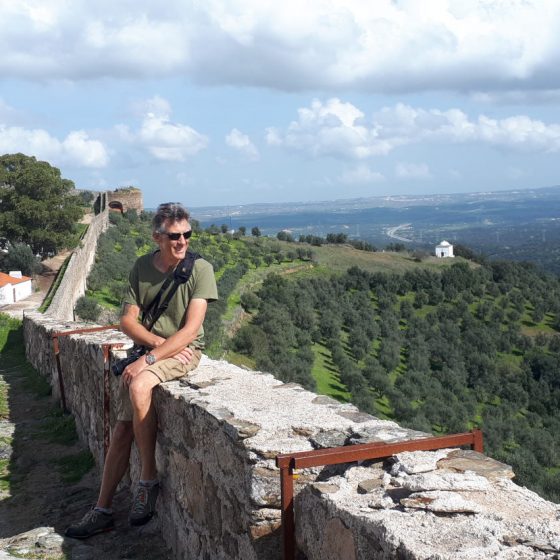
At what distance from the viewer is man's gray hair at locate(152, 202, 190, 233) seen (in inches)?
159

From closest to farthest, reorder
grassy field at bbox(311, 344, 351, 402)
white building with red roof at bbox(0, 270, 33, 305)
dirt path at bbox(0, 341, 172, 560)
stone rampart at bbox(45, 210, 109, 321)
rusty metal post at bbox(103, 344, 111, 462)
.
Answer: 1. dirt path at bbox(0, 341, 172, 560)
2. rusty metal post at bbox(103, 344, 111, 462)
3. stone rampart at bbox(45, 210, 109, 321)
4. white building with red roof at bbox(0, 270, 33, 305)
5. grassy field at bbox(311, 344, 351, 402)

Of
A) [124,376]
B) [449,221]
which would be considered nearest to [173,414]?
[124,376]

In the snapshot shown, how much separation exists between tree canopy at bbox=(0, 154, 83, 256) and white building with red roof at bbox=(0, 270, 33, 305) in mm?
4597

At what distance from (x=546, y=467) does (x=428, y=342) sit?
1571 centimetres

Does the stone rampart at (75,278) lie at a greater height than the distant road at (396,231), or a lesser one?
greater

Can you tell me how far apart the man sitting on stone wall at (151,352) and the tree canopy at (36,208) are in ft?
92.0

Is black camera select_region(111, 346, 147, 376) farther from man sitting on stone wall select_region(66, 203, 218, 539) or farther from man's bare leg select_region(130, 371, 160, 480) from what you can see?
man's bare leg select_region(130, 371, 160, 480)

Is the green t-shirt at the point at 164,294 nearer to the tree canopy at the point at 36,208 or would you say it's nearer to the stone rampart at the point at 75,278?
the stone rampart at the point at 75,278

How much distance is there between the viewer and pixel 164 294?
4078 mm

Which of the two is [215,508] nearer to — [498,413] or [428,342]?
[498,413]

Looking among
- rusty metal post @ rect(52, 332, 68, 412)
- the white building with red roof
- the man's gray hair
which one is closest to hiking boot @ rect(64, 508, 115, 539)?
the man's gray hair

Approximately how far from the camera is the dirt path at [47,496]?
381 centimetres

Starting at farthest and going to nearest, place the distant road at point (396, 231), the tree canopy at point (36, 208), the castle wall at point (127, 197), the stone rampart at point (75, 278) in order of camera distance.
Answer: the distant road at point (396, 231) → the castle wall at point (127, 197) → the tree canopy at point (36, 208) → the stone rampart at point (75, 278)

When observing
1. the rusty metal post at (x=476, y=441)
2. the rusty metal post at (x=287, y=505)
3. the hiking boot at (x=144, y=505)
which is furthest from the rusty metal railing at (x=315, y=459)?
the hiking boot at (x=144, y=505)
